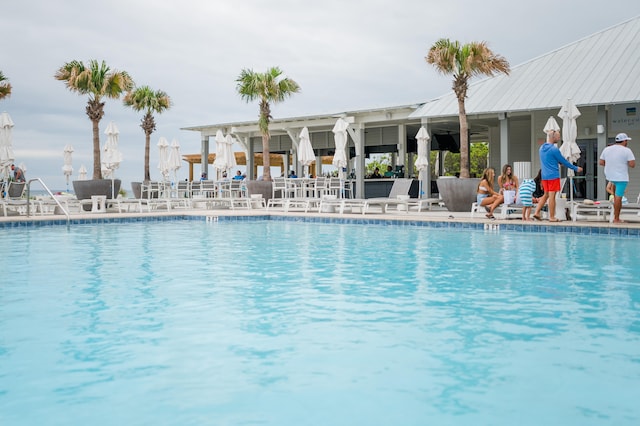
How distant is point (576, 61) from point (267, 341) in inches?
654

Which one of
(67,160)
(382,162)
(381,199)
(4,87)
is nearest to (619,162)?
(381,199)

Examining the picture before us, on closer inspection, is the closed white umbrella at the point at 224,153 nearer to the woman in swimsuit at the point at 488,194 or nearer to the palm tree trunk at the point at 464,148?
the palm tree trunk at the point at 464,148

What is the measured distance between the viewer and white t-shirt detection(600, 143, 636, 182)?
392 inches

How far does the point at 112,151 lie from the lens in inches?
720

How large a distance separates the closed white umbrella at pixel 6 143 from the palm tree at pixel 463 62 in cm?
1076

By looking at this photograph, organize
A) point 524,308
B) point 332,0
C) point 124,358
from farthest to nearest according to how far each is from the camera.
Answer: point 332,0
point 524,308
point 124,358

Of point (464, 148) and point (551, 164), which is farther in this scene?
point (464, 148)

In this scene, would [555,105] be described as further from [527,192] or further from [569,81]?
[527,192]

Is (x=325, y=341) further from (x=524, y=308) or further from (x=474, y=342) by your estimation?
(x=524, y=308)

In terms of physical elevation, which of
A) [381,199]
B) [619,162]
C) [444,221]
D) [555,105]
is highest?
[555,105]

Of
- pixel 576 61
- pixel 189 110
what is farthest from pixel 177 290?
pixel 189 110

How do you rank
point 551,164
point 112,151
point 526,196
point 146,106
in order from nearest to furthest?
point 551,164, point 526,196, point 112,151, point 146,106

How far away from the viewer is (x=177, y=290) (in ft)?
17.4

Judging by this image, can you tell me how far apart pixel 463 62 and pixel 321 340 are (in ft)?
41.7
